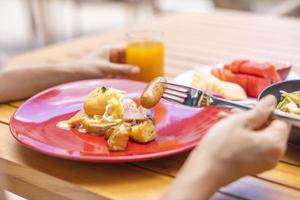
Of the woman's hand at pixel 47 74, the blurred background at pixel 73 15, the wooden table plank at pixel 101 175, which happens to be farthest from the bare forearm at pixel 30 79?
the blurred background at pixel 73 15

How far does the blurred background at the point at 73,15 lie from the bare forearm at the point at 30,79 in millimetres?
2006

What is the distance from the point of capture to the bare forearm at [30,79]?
115 cm

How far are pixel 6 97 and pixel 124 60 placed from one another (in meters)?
0.36

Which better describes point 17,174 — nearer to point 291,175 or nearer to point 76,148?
point 76,148

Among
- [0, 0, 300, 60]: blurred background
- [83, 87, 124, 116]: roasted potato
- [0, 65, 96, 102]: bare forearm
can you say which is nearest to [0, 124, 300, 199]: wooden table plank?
[83, 87, 124, 116]: roasted potato

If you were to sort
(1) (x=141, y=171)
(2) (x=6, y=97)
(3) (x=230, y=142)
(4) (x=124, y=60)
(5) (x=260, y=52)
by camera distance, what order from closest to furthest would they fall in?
(3) (x=230, y=142), (1) (x=141, y=171), (2) (x=6, y=97), (4) (x=124, y=60), (5) (x=260, y=52)

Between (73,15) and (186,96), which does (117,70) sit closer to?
(186,96)

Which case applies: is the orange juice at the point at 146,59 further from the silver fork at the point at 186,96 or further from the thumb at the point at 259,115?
the thumb at the point at 259,115

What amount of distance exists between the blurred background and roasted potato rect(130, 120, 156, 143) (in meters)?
2.25

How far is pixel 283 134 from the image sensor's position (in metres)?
0.69

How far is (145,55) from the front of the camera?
1292 mm

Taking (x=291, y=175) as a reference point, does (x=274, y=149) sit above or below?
above

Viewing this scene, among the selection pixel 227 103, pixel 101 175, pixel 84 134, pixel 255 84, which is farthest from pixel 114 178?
pixel 255 84

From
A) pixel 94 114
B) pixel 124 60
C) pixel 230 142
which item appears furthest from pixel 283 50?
pixel 230 142
